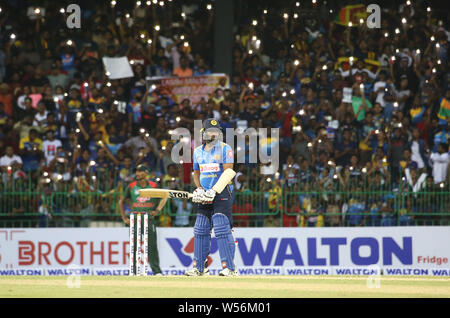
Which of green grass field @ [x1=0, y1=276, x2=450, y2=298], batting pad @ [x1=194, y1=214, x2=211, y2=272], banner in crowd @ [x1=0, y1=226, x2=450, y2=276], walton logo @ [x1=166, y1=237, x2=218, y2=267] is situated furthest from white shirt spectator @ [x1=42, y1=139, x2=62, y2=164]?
batting pad @ [x1=194, y1=214, x2=211, y2=272]

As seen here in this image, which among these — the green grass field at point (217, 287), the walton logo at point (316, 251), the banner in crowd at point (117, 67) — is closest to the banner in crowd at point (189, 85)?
Result: the banner in crowd at point (117, 67)

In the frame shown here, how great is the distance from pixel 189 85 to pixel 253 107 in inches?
83.5

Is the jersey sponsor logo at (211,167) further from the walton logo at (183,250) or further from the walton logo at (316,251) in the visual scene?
the walton logo at (183,250)

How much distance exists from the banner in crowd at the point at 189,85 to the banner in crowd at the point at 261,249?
5016 millimetres

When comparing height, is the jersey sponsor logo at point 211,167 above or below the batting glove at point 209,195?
above

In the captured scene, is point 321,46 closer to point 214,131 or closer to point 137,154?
point 137,154

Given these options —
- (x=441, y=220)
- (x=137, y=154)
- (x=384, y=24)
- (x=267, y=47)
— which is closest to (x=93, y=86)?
(x=137, y=154)

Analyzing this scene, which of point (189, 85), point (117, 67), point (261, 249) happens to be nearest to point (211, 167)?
point (261, 249)

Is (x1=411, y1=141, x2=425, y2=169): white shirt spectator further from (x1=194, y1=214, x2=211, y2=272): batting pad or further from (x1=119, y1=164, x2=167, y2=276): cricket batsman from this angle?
(x1=194, y1=214, x2=211, y2=272): batting pad

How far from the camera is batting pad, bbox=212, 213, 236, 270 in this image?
12383mm

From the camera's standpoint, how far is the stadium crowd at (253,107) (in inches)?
746

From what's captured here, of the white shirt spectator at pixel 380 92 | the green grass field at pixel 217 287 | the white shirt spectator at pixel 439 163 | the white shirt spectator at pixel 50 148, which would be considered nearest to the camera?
the green grass field at pixel 217 287

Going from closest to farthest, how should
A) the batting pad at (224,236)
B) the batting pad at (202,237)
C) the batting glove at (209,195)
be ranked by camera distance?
the batting glove at (209,195), the batting pad at (224,236), the batting pad at (202,237)

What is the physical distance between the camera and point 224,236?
12391mm
